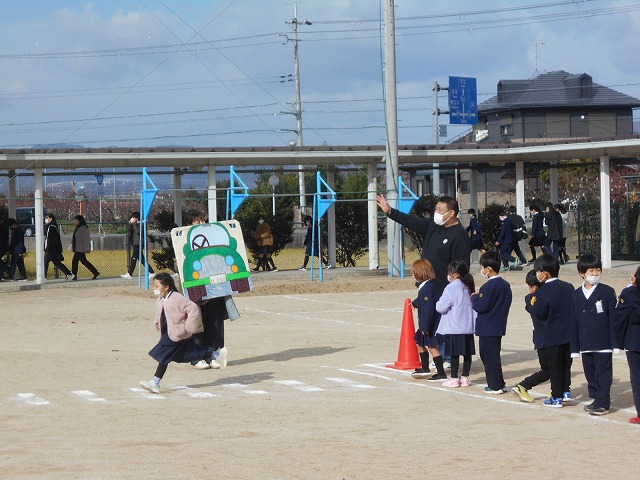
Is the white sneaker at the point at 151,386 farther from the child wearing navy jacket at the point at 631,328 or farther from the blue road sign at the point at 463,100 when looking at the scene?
the blue road sign at the point at 463,100

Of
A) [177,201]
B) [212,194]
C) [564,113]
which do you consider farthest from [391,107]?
[564,113]

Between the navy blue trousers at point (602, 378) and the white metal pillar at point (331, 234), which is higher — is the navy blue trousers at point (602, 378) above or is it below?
below

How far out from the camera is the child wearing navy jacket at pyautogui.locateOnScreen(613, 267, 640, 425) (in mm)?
9250

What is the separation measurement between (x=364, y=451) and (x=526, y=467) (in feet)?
4.22

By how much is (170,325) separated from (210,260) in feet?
6.40

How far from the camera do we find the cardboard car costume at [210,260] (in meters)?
13.4

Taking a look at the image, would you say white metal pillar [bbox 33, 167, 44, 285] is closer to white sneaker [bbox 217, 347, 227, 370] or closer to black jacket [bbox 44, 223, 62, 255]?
black jacket [bbox 44, 223, 62, 255]

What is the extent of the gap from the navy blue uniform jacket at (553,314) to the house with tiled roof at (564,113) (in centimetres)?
6501

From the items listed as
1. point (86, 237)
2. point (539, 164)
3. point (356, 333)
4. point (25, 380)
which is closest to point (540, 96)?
point (539, 164)

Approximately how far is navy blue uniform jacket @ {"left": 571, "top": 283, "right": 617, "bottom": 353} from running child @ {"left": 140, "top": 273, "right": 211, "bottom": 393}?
4.15 metres

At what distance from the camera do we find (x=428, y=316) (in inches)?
469

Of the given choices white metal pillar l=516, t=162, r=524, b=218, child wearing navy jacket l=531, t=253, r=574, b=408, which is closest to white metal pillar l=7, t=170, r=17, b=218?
white metal pillar l=516, t=162, r=524, b=218

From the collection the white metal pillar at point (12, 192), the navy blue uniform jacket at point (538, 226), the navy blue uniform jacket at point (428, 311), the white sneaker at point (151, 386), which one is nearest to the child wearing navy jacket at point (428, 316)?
the navy blue uniform jacket at point (428, 311)

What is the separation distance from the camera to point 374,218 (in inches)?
1180
